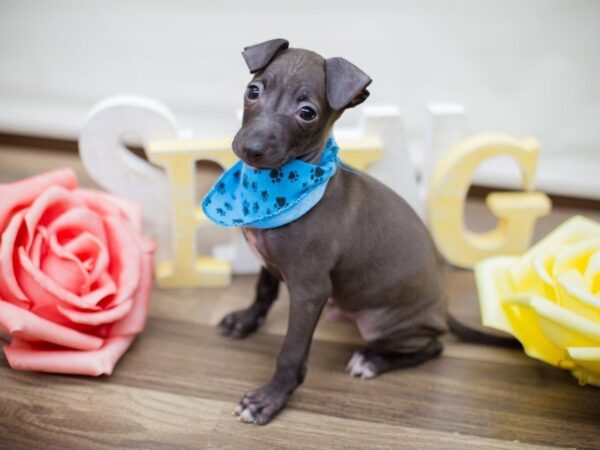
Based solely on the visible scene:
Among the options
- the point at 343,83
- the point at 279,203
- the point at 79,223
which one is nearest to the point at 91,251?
the point at 79,223

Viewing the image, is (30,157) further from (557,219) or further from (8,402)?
(557,219)

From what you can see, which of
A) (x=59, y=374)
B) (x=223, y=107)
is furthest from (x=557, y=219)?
(x=59, y=374)

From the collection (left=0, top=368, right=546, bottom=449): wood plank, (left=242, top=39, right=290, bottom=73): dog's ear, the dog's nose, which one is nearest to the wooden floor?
(left=0, top=368, right=546, bottom=449): wood plank

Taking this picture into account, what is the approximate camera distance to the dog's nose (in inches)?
54.8

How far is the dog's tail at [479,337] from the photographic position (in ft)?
6.39

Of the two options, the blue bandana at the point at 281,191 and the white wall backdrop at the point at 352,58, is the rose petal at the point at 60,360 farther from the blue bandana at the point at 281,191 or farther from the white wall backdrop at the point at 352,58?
the white wall backdrop at the point at 352,58

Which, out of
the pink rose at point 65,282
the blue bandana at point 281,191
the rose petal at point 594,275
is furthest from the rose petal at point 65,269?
the rose petal at point 594,275

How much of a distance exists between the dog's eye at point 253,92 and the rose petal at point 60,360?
0.73 metres

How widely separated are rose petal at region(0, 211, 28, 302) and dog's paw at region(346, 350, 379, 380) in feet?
2.72

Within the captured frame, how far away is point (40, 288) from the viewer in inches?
65.2

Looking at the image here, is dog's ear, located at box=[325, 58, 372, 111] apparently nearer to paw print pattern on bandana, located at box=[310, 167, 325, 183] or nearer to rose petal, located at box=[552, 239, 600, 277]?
paw print pattern on bandana, located at box=[310, 167, 325, 183]

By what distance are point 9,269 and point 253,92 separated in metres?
0.71

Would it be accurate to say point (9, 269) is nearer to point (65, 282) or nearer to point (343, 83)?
point (65, 282)

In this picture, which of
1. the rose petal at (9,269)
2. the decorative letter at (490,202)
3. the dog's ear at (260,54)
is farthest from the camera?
the decorative letter at (490,202)
